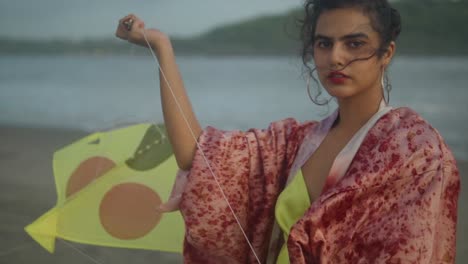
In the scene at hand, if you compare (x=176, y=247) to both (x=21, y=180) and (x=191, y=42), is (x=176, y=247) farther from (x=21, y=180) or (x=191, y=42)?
(x=21, y=180)

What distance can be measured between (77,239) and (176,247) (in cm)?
23

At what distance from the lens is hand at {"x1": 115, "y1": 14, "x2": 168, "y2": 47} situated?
3.37 ft

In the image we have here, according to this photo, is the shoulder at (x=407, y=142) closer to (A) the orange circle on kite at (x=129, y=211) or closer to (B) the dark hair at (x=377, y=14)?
(B) the dark hair at (x=377, y=14)

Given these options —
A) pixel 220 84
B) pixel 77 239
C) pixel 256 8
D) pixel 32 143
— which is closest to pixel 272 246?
pixel 77 239

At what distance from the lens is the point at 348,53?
2.93 feet

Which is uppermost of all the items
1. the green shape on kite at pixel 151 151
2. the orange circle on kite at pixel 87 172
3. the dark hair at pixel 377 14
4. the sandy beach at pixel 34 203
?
the dark hair at pixel 377 14

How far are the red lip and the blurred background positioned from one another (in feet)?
2.20

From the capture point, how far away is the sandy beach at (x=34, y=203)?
1.81m

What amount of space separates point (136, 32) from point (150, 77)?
89cm

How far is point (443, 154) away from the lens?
0.85 metres

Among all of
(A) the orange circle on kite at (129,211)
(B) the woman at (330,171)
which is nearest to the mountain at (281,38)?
(A) the orange circle on kite at (129,211)

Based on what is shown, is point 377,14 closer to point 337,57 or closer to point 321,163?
point 337,57

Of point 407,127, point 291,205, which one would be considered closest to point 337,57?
point 407,127

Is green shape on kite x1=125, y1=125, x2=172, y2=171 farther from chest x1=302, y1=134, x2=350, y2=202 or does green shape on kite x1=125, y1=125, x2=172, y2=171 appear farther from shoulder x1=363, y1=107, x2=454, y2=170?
shoulder x1=363, y1=107, x2=454, y2=170
